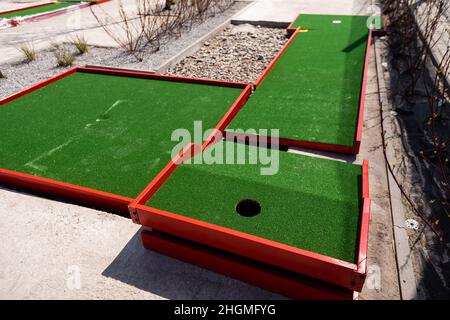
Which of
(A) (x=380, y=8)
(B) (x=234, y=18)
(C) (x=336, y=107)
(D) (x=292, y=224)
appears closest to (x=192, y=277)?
(D) (x=292, y=224)

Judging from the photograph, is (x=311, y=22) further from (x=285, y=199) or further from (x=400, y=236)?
(x=285, y=199)

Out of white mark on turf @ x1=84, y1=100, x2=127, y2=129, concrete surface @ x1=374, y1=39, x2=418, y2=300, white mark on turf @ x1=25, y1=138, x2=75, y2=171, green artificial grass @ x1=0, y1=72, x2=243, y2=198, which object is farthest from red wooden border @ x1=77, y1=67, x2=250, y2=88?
concrete surface @ x1=374, y1=39, x2=418, y2=300

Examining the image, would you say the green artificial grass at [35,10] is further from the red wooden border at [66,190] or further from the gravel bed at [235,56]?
the red wooden border at [66,190]

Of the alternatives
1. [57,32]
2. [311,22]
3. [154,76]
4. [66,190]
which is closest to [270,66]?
[154,76]

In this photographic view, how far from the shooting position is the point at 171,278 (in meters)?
2.94

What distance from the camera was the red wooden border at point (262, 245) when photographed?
7.79 feet

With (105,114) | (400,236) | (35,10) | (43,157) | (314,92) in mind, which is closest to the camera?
(400,236)

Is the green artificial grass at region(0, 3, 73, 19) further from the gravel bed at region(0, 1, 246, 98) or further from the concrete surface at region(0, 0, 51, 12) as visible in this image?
the gravel bed at region(0, 1, 246, 98)

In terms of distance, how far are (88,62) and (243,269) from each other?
6.59 metres

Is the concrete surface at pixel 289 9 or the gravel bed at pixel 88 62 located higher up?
the concrete surface at pixel 289 9

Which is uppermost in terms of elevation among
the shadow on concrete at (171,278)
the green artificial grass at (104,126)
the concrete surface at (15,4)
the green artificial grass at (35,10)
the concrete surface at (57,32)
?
the concrete surface at (15,4)

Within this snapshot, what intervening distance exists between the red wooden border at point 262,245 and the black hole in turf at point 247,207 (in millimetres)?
448

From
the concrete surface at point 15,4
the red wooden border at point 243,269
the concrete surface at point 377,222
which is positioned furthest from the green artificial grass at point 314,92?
the concrete surface at point 15,4

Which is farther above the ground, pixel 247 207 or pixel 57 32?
pixel 57 32
